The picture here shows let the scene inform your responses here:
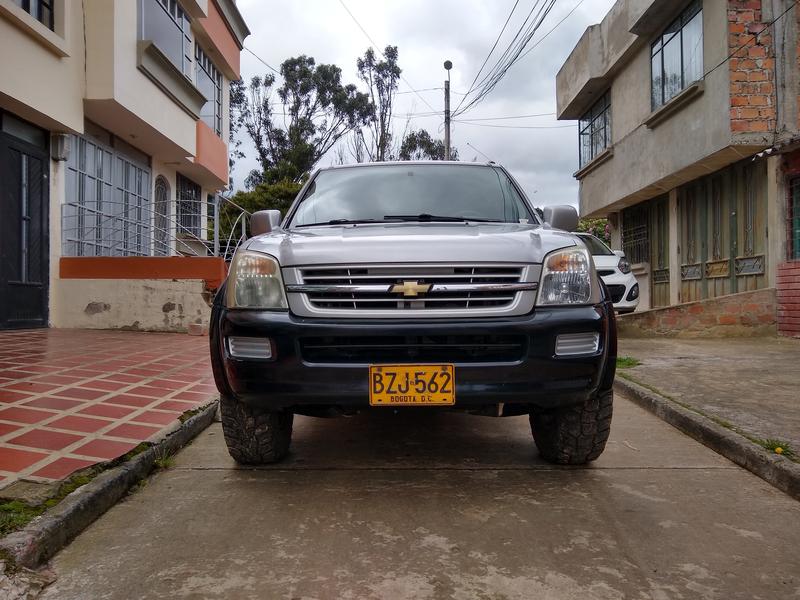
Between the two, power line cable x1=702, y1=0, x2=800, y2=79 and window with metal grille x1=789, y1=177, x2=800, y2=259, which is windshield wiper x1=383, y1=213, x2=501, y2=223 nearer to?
window with metal grille x1=789, y1=177, x2=800, y2=259

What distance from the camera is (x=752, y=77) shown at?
30.1 feet

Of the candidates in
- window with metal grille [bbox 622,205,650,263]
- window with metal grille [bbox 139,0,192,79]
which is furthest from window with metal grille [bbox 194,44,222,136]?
window with metal grille [bbox 622,205,650,263]

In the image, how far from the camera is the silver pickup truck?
2.68 m

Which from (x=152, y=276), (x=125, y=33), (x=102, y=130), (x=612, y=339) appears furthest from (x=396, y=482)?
(x=102, y=130)

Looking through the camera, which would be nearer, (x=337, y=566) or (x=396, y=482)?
(x=337, y=566)

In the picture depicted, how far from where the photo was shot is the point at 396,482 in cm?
312

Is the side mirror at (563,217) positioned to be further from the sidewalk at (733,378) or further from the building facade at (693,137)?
the building facade at (693,137)

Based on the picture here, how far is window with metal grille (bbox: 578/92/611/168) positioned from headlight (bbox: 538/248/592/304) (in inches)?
538

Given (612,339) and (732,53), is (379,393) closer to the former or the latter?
(612,339)

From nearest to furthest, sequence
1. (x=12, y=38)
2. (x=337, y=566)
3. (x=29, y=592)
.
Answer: (x=29, y=592)
(x=337, y=566)
(x=12, y=38)

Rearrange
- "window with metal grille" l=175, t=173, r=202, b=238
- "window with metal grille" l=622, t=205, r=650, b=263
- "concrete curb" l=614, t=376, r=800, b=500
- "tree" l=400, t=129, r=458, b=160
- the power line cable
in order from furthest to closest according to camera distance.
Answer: "tree" l=400, t=129, r=458, b=160, "window with metal grille" l=175, t=173, r=202, b=238, "window with metal grille" l=622, t=205, r=650, b=263, the power line cable, "concrete curb" l=614, t=376, r=800, b=500

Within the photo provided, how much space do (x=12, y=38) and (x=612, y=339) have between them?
27.2 feet

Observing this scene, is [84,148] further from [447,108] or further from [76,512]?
[447,108]

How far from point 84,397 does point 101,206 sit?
7.52 metres
